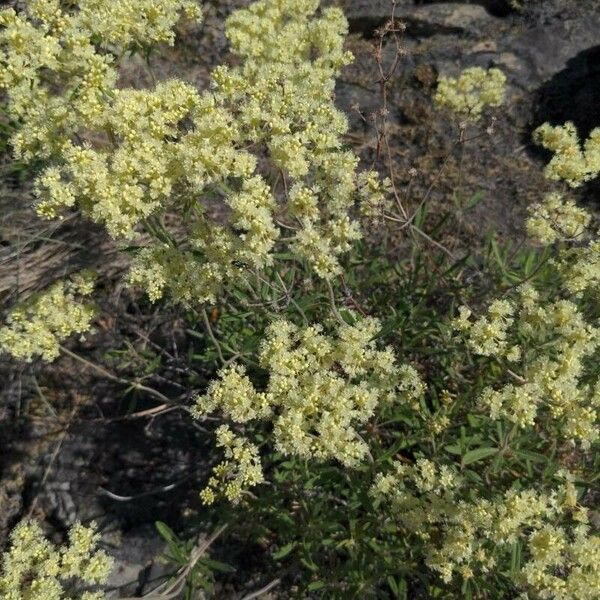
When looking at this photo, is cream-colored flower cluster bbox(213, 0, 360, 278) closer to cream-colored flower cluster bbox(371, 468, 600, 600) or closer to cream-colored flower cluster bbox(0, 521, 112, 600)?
cream-colored flower cluster bbox(371, 468, 600, 600)

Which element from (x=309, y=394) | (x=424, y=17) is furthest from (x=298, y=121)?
(x=424, y=17)

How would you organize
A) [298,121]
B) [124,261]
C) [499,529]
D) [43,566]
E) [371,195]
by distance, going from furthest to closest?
1. [124,261]
2. [371,195]
3. [298,121]
4. [43,566]
5. [499,529]

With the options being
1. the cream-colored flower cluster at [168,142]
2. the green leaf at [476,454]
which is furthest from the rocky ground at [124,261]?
the green leaf at [476,454]

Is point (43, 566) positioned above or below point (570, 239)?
below

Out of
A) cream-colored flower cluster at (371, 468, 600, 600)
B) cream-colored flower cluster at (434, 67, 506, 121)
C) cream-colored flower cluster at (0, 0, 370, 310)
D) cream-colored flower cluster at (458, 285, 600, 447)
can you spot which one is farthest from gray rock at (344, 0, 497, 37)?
cream-colored flower cluster at (371, 468, 600, 600)

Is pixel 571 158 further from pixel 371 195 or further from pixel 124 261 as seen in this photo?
pixel 124 261

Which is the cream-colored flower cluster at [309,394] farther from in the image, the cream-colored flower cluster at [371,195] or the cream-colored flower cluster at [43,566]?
the cream-colored flower cluster at [43,566]

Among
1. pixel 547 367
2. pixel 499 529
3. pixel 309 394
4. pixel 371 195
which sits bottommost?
pixel 499 529

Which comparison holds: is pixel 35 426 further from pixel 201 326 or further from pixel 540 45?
pixel 540 45
